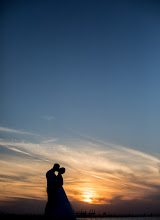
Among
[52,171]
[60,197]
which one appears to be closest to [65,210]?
[60,197]

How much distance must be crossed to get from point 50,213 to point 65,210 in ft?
1.68

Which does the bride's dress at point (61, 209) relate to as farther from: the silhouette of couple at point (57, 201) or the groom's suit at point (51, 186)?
the groom's suit at point (51, 186)

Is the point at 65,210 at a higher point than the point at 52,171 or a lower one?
lower

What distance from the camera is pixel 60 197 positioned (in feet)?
25.1

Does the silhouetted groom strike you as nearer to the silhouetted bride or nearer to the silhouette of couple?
the silhouette of couple

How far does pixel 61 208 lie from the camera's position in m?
7.39

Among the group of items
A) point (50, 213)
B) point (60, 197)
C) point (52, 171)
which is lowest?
point (50, 213)

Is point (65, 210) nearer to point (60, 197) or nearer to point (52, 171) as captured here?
point (60, 197)

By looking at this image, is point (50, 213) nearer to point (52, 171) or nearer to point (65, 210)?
point (65, 210)

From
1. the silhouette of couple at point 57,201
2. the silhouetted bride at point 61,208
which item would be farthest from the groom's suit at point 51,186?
the silhouetted bride at point 61,208

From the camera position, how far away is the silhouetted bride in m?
7.24

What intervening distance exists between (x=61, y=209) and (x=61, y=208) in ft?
0.10

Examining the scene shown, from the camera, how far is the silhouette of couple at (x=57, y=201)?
729 cm

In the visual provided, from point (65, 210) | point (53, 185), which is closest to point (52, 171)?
point (53, 185)
